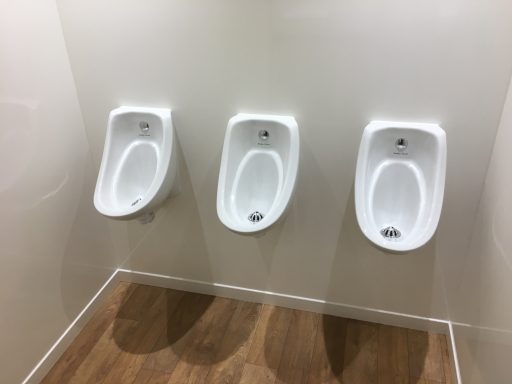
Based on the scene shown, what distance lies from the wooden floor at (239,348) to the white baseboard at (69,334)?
3 centimetres

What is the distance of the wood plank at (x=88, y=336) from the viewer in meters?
1.76

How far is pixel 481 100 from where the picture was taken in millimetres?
1430

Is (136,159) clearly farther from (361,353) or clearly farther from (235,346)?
(361,353)

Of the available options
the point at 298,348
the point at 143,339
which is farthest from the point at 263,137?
the point at 143,339

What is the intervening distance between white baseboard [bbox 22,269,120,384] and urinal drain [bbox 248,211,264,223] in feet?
3.37

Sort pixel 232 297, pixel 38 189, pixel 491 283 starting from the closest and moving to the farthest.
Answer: pixel 491 283 → pixel 38 189 → pixel 232 297

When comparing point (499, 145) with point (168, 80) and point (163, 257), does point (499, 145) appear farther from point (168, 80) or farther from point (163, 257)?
point (163, 257)

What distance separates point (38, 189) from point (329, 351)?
1.45 meters

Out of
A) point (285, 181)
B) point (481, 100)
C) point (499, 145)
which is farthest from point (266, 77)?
point (499, 145)

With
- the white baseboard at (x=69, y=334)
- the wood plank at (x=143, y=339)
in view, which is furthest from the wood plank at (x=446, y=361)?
the white baseboard at (x=69, y=334)

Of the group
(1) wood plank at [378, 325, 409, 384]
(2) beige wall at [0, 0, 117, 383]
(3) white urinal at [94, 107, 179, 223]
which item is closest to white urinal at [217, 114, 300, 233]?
(3) white urinal at [94, 107, 179, 223]

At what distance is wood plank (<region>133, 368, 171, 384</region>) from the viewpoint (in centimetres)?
170

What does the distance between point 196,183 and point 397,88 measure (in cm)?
96

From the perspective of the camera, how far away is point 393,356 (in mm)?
1790
